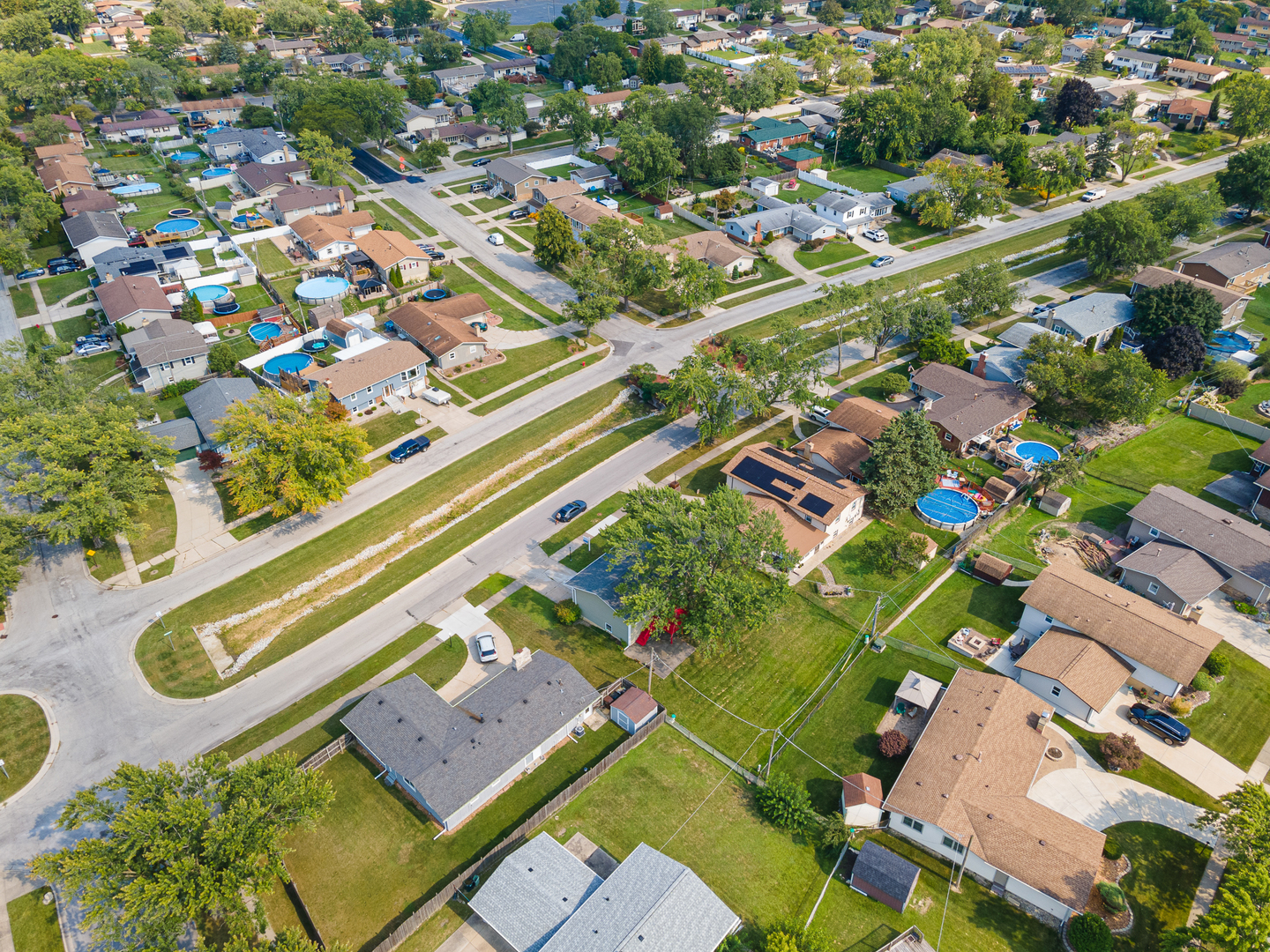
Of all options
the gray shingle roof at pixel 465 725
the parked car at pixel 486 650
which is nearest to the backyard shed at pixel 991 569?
the gray shingle roof at pixel 465 725

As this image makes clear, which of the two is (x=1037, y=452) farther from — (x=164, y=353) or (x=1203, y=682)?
(x=164, y=353)

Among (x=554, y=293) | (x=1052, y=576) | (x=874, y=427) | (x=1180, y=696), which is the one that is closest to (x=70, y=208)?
(x=554, y=293)

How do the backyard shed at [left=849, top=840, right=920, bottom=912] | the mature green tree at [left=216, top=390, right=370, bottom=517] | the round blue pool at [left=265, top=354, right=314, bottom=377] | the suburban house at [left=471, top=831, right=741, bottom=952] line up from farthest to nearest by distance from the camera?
1. the round blue pool at [left=265, top=354, right=314, bottom=377]
2. the mature green tree at [left=216, top=390, right=370, bottom=517]
3. the backyard shed at [left=849, top=840, right=920, bottom=912]
4. the suburban house at [left=471, top=831, right=741, bottom=952]

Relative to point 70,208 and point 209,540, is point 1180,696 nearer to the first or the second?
point 209,540

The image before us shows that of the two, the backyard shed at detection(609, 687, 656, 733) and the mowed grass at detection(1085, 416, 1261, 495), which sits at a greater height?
the mowed grass at detection(1085, 416, 1261, 495)

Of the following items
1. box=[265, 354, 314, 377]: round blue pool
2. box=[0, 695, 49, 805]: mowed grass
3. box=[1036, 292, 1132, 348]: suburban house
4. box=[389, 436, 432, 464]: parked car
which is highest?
box=[1036, 292, 1132, 348]: suburban house

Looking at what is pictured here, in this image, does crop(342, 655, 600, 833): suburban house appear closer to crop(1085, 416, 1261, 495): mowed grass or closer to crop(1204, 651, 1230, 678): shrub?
crop(1204, 651, 1230, 678): shrub

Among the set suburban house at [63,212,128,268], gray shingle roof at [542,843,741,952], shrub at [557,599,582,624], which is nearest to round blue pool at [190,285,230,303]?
suburban house at [63,212,128,268]
